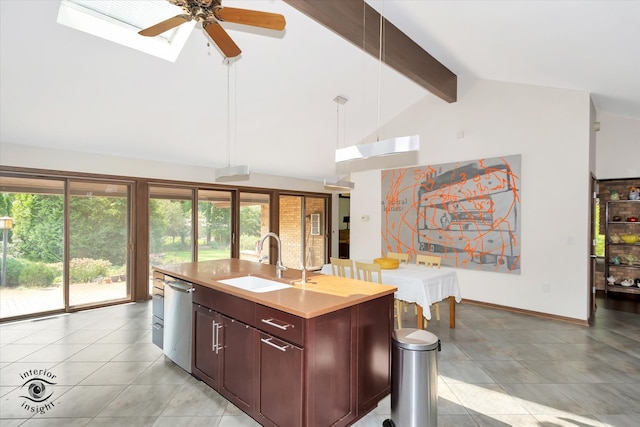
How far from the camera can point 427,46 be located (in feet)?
14.0

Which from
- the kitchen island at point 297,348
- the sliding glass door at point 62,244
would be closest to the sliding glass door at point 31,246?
the sliding glass door at point 62,244

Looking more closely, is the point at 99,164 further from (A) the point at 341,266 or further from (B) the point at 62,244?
(A) the point at 341,266

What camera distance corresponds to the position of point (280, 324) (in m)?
1.94

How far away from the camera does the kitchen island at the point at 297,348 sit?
1.84 meters

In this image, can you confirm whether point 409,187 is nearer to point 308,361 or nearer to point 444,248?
point 444,248

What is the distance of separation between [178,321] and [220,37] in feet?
8.02

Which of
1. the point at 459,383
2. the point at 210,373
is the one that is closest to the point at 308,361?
the point at 210,373

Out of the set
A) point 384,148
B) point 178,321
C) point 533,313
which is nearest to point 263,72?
point 384,148

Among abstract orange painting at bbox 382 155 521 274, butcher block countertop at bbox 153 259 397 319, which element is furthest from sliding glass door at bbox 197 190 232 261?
abstract orange painting at bbox 382 155 521 274

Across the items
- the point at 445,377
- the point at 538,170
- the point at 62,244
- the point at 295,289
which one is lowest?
the point at 445,377

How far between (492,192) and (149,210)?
5.75 metres

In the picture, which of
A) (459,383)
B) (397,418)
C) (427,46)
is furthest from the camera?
(427,46)

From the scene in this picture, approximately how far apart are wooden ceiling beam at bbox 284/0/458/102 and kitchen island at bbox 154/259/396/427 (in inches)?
99.6

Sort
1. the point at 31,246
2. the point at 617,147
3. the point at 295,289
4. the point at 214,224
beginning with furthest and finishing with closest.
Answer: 1. the point at 214,224
2. the point at 617,147
3. the point at 31,246
4. the point at 295,289
